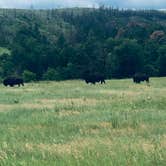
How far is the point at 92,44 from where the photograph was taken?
9569cm

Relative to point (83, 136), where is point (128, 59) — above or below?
below

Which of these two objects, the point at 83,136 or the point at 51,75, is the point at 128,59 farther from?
the point at 83,136

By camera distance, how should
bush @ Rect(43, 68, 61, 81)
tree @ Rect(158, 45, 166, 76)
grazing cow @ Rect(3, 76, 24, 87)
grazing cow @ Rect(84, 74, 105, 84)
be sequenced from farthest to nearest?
tree @ Rect(158, 45, 166, 76) → bush @ Rect(43, 68, 61, 81) → grazing cow @ Rect(84, 74, 105, 84) → grazing cow @ Rect(3, 76, 24, 87)

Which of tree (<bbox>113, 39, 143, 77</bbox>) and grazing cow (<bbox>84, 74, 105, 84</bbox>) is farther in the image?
tree (<bbox>113, 39, 143, 77</bbox>)

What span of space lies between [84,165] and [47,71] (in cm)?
7888

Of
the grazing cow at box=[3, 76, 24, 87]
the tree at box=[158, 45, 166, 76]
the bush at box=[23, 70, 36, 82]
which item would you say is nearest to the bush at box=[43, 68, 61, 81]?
the bush at box=[23, 70, 36, 82]

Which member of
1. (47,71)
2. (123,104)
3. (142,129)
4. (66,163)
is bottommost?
(47,71)

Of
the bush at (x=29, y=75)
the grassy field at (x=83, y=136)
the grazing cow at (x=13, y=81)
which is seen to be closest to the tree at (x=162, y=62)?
the bush at (x=29, y=75)

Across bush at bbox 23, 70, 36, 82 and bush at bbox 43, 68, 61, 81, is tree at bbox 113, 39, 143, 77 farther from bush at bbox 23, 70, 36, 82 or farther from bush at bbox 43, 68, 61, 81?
bush at bbox 23, 70, 36, 82

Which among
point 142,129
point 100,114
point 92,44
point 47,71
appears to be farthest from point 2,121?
point 92,44

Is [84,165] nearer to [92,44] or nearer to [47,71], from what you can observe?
[47,71]

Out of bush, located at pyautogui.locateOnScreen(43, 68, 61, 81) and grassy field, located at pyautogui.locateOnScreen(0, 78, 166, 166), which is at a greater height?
grassy field, located at pyautogui.locateOnScreen(0, 78, 166, 166)

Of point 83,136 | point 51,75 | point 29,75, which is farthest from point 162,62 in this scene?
point 83,136

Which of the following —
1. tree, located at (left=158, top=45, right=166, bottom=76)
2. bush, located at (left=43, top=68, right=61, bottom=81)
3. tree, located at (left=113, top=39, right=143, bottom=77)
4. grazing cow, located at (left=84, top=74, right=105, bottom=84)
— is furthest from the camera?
tree, located at (left=113, top=39, right=143, bottom=77)
